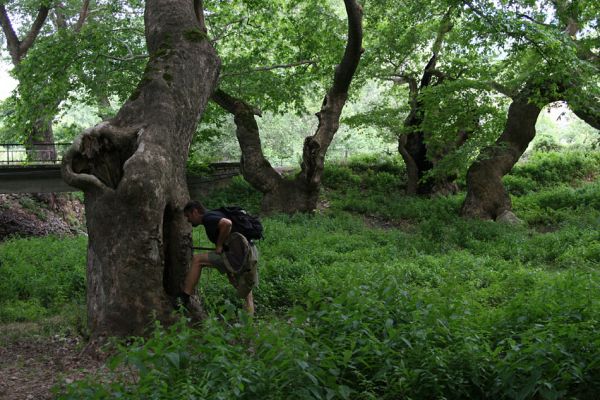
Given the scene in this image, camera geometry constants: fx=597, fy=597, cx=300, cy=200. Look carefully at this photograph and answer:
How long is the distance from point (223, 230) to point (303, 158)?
38.1ft

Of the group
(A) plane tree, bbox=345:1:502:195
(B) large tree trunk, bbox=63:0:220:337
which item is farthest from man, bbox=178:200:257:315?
(A) plane tree, bbox=345:1:502:195

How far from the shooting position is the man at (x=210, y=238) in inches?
287

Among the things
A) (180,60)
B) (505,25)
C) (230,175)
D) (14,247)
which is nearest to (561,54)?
(505,25)

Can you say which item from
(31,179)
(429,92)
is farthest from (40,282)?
(429,92)

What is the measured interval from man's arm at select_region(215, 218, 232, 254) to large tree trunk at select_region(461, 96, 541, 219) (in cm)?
1216

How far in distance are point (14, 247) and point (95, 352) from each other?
9015mm

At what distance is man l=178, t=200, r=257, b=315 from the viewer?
7285 millimetres

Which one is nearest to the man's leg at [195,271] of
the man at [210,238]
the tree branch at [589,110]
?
the man at [210,238]

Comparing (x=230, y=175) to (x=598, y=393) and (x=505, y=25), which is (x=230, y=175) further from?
(x=598, y=393)

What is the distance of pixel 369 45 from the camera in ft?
70.4

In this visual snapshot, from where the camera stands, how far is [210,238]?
7375 mm

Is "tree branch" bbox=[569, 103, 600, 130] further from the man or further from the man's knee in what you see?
the man's knee

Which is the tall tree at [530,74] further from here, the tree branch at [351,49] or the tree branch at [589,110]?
the tree branch at [351,49]

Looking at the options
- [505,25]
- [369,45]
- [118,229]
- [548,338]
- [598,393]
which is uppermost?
[369,45]
